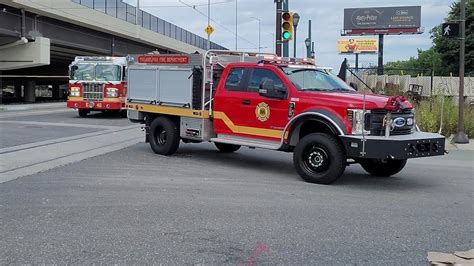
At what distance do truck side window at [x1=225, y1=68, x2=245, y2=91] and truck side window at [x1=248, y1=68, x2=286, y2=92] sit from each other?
28 cm

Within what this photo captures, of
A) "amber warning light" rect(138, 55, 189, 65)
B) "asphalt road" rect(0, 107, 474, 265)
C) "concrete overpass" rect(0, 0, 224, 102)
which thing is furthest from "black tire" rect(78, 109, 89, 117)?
"asphalt road" rect(0, 107, 474, 265)

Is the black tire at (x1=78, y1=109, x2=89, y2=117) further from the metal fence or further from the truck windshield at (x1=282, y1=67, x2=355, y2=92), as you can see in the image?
the truck windshield at (x1=282, y1=67, x2=355, y2=92)

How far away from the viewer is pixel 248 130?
10102 millimetres

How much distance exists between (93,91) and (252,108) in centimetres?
1407

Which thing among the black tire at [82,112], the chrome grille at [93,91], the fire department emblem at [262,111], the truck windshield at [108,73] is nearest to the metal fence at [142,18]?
the black tire at [82,112]

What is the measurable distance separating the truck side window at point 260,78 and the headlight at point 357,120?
1573 mm

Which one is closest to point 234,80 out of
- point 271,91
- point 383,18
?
point 271,91

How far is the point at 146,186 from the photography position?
827 centimetres

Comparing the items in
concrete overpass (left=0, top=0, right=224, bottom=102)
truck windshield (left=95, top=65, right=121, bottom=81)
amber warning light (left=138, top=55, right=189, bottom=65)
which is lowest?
amber warning light (left=138, top=55, right=189, bottom=65)

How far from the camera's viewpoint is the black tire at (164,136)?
1165cm

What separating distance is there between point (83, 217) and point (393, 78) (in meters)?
25.9

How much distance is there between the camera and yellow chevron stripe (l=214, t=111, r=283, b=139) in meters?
9.59

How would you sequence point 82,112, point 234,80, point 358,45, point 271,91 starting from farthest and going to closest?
point 358,45, point 82,112, point 234,80, point 271,91

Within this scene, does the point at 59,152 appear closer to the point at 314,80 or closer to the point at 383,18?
the point at 314,80
